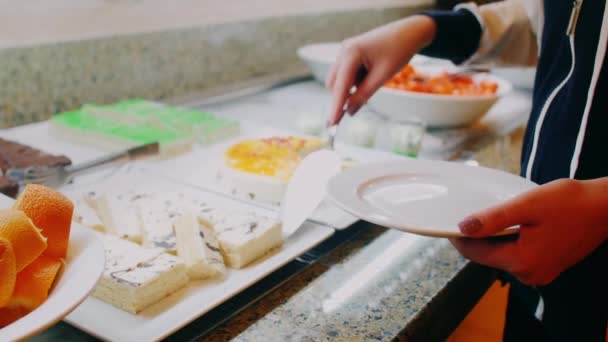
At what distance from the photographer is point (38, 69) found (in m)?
1.21

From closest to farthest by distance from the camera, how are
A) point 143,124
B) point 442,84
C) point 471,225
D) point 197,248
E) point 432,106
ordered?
point 471,225, point 197,248, point 143,124, point 432,106, point 442,84

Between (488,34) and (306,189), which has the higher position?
(488,34)

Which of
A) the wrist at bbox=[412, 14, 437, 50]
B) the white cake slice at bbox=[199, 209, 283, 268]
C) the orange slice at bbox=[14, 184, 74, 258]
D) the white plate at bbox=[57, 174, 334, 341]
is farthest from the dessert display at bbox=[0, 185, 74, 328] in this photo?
the wrist at bbox=[412, 14, 437, 50]

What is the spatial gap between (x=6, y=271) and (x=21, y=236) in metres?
0.03

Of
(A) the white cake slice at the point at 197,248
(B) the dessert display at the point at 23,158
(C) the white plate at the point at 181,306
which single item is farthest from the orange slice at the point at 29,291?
(B) the dessert display at the point at 23,158

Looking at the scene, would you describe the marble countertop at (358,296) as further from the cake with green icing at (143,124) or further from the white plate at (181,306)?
the cake with green icing at (143,124)

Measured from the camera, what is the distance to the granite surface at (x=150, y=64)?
1202mm

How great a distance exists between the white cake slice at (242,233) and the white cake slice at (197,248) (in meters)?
0.02

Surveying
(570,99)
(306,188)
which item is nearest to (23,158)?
(306,188)

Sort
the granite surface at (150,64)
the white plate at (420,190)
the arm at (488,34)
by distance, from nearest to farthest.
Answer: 1. the white plate at (420,190)
2. the arm at (488,34)
3. the granite surface at (150,64)

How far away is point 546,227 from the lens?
60 cm

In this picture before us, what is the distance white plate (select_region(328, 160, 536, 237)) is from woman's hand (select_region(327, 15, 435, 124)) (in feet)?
0.56

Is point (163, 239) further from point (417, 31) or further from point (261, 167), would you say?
point (417, 31)

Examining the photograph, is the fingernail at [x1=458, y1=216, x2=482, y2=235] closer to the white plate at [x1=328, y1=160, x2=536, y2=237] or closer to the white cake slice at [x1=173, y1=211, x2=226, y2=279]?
the white plate at [x1=328, y1=160, x2=536, y2=237]
